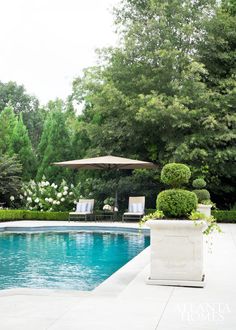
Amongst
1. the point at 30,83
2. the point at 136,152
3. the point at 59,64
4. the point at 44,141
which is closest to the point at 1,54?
the point at 59,64

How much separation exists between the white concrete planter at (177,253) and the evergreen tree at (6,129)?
1877cm

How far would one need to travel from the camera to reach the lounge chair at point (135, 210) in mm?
17828

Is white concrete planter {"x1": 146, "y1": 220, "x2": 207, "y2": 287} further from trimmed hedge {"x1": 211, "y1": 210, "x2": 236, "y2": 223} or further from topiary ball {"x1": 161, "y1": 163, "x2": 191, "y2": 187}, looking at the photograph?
trimmed hedge {"x1": 211, "y1": 210, "x2": 236, "y2": 223}

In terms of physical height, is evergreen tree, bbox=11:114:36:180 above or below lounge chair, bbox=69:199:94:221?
above

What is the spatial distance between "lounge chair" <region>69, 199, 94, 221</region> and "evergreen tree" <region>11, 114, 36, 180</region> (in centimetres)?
574

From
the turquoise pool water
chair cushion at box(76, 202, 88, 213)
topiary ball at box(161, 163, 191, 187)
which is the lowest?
the turquoise pool water

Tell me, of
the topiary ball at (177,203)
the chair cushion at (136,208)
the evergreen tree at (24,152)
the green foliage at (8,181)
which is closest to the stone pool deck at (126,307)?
the topiary ball at (177,203)

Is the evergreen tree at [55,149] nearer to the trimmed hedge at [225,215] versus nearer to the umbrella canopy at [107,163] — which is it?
the umbrella canopy at [107,163]

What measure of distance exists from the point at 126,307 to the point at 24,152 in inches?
782

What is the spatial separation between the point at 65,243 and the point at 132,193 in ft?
28.4

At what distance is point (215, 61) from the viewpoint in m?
21.2

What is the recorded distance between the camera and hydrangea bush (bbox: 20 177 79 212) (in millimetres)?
19188

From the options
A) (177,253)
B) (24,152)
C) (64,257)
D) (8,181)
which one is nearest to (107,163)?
(8,181)

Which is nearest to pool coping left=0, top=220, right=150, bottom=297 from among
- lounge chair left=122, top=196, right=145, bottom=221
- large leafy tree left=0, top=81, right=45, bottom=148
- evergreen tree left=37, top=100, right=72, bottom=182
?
lounge chair left=122, top=196, right=145, bottom=221
